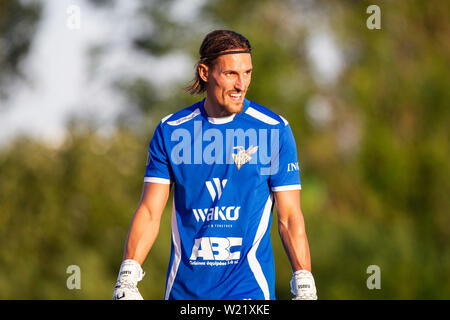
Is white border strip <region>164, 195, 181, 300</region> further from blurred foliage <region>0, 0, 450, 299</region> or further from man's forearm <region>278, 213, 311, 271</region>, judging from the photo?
blurred foliage <region>0, 0, 450, 299</region>

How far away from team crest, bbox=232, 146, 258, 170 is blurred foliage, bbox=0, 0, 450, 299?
1331 centimetres

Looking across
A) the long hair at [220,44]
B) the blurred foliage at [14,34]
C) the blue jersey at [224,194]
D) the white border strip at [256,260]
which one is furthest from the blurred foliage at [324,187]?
the long hair at [220,44]

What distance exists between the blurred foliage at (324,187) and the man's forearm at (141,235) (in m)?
13.4

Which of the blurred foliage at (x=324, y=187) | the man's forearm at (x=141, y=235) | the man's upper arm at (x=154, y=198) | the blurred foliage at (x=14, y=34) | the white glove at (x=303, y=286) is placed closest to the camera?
the white glove at (x=303, y=286)

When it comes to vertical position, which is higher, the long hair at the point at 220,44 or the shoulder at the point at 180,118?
the long hair at the point at 220,44

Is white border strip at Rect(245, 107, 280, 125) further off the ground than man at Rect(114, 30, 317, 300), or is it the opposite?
white border strip at Rect(245, 107, 280, 125)

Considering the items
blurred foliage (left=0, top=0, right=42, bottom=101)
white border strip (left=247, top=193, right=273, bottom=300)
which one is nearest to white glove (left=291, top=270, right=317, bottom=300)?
white border strip (left=247, top=193, right=273, bottom=300)

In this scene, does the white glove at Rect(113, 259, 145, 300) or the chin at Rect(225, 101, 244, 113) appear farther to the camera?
the chin at Rect(225, 101, 244, 113)

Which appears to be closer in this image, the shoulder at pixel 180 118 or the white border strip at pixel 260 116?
the white border strip at pixel 260 116

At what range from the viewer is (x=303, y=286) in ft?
16.7

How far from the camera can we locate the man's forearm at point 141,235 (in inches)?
211

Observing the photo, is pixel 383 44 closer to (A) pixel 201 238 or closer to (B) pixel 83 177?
(B) pixel 83 177

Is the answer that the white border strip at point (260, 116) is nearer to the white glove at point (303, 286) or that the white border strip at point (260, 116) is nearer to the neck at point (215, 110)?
the neck at point (215, 110)

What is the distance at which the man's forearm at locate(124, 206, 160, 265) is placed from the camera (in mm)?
5363
